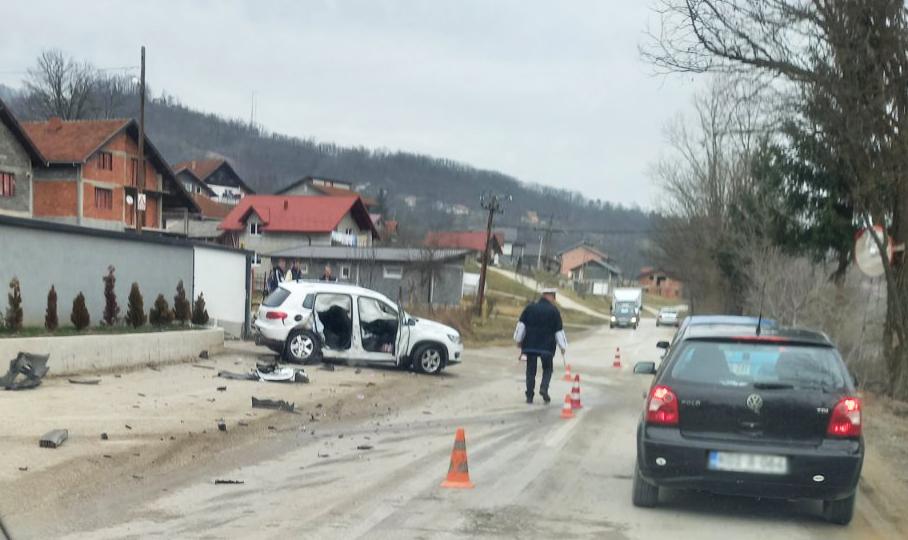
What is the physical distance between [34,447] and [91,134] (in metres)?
44.8

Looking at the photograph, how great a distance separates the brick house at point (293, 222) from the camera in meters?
72.1

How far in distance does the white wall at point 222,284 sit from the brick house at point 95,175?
27.4m

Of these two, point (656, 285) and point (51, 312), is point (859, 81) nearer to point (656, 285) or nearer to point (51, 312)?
point (51, 312)

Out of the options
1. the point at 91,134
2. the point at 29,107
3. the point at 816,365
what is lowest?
the point at 816,365

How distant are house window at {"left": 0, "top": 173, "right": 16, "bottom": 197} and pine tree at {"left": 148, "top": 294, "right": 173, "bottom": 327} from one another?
2669 centimetres

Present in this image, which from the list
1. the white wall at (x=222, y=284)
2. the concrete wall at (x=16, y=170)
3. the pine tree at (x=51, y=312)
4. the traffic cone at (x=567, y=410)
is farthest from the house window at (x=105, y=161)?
the traffic cone at (x=567, y=410)

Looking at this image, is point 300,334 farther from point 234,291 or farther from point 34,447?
point 34,447

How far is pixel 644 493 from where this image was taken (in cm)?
791

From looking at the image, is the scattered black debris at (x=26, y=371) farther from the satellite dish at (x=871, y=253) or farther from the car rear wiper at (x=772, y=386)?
the satellite dish at (x=871, y=253)

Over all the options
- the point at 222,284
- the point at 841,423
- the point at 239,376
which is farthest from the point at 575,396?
the point at 222,284

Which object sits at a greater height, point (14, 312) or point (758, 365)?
point (758, 365)

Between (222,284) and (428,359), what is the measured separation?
681 centimetres

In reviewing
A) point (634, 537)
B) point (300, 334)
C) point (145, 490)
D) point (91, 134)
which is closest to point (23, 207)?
point (91, 134)

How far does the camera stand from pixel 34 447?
31.1ft
